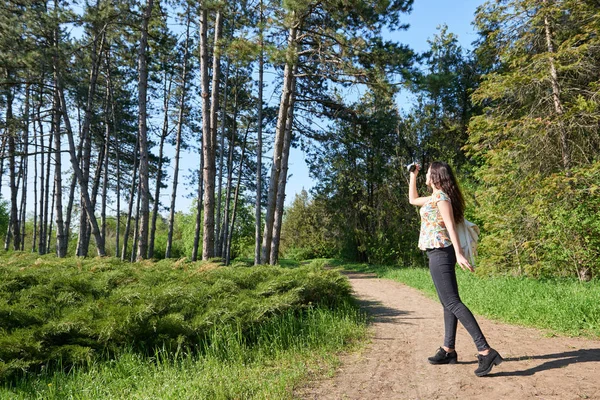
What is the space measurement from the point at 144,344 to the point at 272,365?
144 cm

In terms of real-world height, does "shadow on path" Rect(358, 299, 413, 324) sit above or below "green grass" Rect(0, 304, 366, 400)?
below

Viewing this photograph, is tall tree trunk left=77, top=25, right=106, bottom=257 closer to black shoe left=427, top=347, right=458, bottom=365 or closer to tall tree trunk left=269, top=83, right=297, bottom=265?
tall tree trunk left=269, top=83, right=297, bottom=265

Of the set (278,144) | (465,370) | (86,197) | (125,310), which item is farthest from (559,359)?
(86,197)

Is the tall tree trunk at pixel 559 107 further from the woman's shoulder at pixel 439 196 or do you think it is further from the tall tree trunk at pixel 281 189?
the woman's shoulder at pixel 439 196

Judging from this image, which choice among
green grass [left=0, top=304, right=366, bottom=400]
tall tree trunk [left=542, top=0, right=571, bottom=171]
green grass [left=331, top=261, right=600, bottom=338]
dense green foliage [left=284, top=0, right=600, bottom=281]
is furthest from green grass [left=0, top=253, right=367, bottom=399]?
tall tree trunk [left=542, top=0, right=571, bottom=171]

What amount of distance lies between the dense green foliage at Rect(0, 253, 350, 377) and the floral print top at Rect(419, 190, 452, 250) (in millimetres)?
2220

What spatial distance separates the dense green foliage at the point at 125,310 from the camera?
3.81m

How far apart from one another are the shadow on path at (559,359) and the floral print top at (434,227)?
1.18 metres

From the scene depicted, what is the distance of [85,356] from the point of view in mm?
3764

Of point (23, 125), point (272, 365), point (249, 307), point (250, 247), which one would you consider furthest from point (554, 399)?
point (250, 247)

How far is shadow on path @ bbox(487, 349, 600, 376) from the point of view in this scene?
3346mm

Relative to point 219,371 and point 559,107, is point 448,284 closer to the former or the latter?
point 219,371

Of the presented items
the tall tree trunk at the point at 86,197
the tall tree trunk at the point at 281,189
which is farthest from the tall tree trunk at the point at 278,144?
the tall tree trunk at the point at 86,197

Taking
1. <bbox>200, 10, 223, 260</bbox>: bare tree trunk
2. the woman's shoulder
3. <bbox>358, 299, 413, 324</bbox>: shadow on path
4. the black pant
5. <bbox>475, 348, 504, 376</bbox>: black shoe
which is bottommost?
<bbox>358, 299, 413, 324</bbox>: shadow on path
